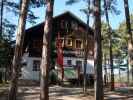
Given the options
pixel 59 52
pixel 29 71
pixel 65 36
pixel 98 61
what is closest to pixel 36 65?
pixel 29 71

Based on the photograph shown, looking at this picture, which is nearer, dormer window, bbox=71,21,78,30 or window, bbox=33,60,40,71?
window, bbox=33,60,40,71

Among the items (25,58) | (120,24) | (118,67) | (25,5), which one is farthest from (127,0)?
(118,67)

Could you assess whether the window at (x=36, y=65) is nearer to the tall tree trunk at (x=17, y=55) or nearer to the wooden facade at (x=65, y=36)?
the wooden facade at (x=65, y=36)

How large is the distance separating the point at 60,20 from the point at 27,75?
8.17 metres

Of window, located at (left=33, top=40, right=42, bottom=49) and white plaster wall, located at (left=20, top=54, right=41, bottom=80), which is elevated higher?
window, located at (left=33, top=40, right=42, bottom=49)

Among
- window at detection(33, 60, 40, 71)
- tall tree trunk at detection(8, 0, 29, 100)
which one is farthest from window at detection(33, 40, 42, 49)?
tall tree trunk at detection(8, 0, 29, 100)

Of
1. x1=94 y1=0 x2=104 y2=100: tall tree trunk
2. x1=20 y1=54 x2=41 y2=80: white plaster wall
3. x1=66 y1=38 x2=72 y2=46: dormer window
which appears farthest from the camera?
x1=66 y1=38 x2=72 y2=46: dormer window

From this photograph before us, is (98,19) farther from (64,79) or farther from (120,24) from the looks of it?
(120,24)

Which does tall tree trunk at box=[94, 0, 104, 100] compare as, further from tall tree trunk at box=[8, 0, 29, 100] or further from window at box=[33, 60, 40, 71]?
window at box=[33, 60, 40, 71]

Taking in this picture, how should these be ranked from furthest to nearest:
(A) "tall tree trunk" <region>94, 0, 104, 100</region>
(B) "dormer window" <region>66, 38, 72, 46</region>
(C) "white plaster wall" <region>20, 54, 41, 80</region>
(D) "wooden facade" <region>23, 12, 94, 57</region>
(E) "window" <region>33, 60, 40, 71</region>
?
1. (B) "dormer window" <region>66, 38, 72, 46</region>
2. (D) "wooden facade" <region>23, 12, 94, 57</region>
3. (E) "window" <region>33, 60, 40, 71</region>
4. (C) "white plaster wall" <region>20, 54, 41, 80</region>
5. (A) "tall tree trunk" <region>94, 0, 104, 100</region>

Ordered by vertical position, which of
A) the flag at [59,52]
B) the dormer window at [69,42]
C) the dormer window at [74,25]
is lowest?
the flag at [59,52]

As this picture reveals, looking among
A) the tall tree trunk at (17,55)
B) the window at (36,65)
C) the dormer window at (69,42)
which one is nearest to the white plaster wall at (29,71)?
the window at (36,65)

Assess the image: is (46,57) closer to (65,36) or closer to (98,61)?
(98,61)

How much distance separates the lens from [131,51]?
2062cm
